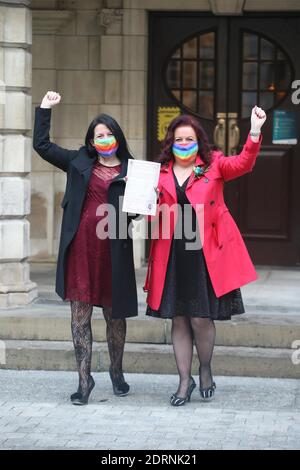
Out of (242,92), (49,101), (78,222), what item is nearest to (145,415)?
(78,222)

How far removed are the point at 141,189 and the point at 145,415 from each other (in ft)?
4.86

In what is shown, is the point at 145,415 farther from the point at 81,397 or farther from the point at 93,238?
the point at 93,238

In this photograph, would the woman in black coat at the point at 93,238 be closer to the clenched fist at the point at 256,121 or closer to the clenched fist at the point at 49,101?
the clenched fist at the point at 49,101

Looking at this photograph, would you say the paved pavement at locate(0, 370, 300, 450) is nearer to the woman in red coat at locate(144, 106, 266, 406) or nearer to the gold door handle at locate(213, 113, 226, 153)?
the woman in red coat at locate(144, 106, 266, 406)

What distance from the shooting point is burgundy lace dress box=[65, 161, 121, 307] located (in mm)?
8117

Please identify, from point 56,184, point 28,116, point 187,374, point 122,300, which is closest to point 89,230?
point 122,300

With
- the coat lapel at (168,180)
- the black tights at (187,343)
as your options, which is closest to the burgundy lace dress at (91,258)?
the coat lapel at (168,180)

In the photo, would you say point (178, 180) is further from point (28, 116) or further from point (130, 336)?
point (28, 116)

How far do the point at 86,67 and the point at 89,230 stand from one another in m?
4.77

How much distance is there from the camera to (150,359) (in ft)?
30.2

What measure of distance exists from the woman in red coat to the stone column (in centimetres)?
240

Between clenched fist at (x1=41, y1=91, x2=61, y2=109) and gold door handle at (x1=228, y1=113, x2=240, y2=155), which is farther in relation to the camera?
gold door handle at (x1=228, y1=113, x2=240, y2=155)

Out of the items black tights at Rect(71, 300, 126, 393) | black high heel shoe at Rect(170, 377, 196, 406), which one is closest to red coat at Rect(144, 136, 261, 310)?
black tights at Rect(71, 300, 126, 393)

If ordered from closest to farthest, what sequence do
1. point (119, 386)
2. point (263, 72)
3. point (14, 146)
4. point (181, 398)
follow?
point (181, 398) < point (119, 386) < point (14, 146) < point (263, 72)
